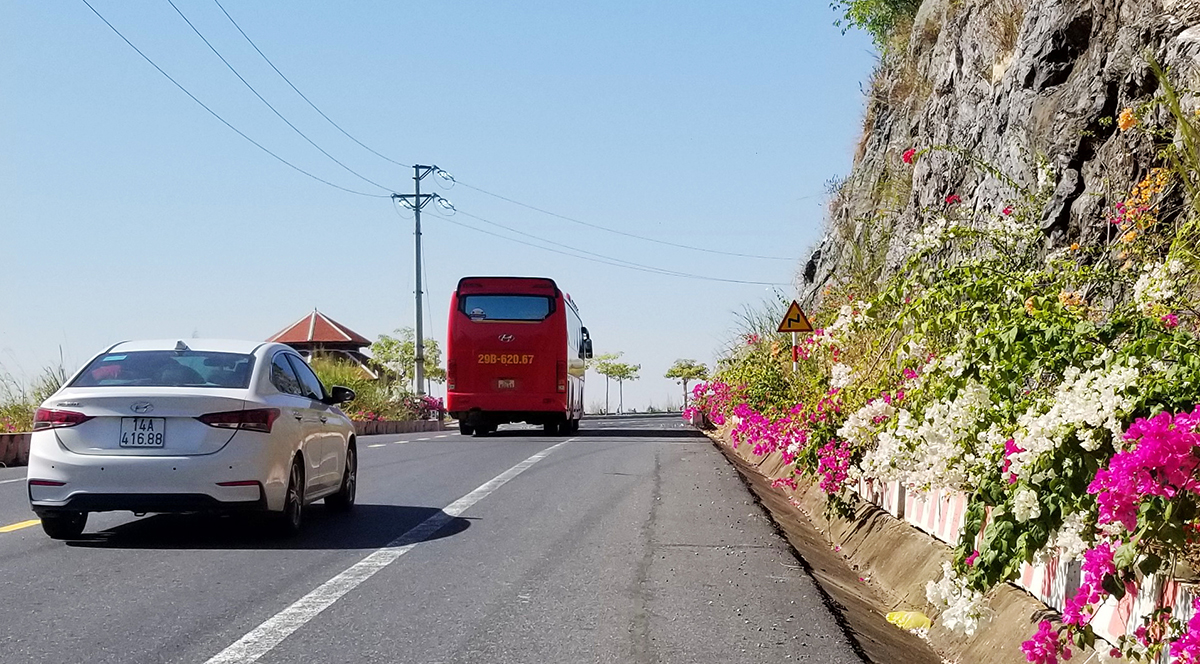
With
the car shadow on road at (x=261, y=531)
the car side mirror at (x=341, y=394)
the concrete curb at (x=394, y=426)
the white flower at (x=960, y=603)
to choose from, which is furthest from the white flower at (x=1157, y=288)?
the concrete curb at (x=394, y=426)

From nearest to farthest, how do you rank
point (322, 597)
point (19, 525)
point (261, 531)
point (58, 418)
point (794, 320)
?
point (322, 597)
point (58, 418)
point (261, 531)
point (19, 525)
point (794, 320)

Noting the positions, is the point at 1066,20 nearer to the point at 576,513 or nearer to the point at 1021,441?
the point at 576,513

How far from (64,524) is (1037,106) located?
36.6ft

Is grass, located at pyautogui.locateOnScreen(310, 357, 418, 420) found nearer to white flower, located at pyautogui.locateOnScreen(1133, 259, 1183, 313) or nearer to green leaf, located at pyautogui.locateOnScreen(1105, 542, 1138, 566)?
white flower, located at pyautogui.locateOnScreen(1133, 259, 1183, 313)

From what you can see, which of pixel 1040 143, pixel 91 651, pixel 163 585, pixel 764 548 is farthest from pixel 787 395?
pixel 91 651

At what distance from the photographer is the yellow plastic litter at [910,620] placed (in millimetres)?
6871

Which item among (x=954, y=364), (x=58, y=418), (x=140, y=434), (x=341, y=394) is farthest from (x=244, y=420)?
(x=954, y=364)

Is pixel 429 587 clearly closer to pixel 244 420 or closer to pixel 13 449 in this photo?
pixel 244 420

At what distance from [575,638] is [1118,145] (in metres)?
8.50

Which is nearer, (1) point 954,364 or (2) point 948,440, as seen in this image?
(2) point 948,440

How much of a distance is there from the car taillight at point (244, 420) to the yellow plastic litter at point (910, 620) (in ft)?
14.7

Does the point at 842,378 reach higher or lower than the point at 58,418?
higher

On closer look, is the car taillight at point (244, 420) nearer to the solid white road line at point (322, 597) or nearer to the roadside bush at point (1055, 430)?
the solid white road line at point (322, 597)

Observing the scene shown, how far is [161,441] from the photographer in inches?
350
